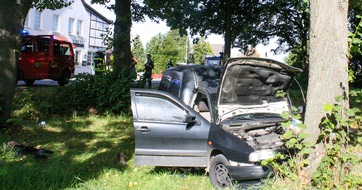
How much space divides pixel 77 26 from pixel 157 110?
123ft

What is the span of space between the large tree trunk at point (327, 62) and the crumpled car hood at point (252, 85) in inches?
44.4

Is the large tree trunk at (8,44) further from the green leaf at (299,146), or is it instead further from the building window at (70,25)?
the building window at (70,25)

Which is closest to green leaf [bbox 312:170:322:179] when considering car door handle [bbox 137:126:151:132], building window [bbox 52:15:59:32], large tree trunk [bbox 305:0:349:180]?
large tree trunk [bbox 305:0:349:180]

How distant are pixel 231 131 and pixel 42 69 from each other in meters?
12.3

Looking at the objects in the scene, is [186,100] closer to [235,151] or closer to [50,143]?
[235,151]

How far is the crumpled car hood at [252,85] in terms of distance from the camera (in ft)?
18.5

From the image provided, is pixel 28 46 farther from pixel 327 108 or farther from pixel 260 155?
pixel 327 108

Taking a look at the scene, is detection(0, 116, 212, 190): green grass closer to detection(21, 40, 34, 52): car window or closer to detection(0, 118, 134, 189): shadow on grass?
detection(0, 118, 134, 189): shadow on grass

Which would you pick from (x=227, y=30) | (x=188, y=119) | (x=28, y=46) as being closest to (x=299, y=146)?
(x=188, y=119)

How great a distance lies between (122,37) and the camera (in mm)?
12203

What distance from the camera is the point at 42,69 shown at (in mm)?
15484

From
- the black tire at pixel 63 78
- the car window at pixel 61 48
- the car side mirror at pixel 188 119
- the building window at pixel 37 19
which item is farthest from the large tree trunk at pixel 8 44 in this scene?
the building window at pixel 37 19

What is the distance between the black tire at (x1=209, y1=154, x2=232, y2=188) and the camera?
483 centimetres

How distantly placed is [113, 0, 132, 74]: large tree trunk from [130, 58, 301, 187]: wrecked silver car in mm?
6436
